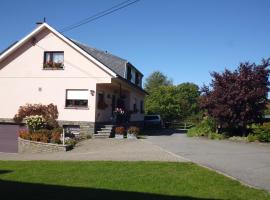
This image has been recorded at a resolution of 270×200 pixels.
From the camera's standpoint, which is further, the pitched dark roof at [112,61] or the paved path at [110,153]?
the pitched dark roof at [112,61]

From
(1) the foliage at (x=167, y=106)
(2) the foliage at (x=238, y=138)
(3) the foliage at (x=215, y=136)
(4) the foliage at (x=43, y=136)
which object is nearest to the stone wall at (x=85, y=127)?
(4) the foliage at (x=43, y=136)

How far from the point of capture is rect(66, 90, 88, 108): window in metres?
28.2

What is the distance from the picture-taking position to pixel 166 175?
40.0 ft

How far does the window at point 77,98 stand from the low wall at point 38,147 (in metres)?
5.06

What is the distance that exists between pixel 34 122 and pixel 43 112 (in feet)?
4.94

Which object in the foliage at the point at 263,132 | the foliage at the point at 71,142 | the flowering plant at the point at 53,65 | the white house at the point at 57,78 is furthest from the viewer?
the flowering plant at the point at 53,65

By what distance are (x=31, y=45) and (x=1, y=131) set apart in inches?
256

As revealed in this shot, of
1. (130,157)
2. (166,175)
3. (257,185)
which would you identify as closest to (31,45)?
(130,157)

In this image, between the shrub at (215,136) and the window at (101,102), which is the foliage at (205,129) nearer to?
the shrub at (215,136)

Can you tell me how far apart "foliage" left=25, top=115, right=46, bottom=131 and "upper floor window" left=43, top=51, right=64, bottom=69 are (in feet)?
12.2

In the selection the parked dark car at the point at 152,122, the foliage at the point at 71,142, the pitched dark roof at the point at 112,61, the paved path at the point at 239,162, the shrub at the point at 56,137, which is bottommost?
the paved path at the point at 239,162

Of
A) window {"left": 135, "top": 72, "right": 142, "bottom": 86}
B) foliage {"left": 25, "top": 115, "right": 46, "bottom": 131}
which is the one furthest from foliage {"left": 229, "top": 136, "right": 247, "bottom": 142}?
window {"left": 135, "top": 72, "right": 142, "bottom": 86}

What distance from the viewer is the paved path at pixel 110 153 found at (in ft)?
57.3

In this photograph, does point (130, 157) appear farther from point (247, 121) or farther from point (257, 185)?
point (247, 121)
